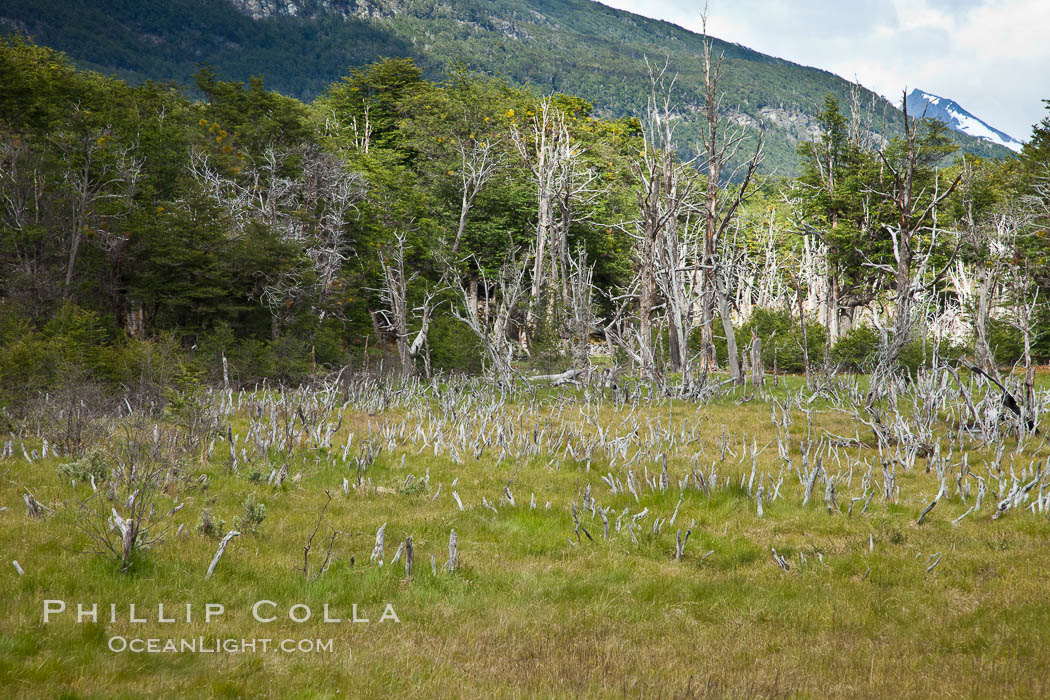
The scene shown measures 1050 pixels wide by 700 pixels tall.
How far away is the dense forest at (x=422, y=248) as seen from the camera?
56.1ft

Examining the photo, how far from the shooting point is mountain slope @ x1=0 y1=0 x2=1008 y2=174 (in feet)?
294

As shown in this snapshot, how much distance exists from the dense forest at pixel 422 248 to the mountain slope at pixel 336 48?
54003 mm

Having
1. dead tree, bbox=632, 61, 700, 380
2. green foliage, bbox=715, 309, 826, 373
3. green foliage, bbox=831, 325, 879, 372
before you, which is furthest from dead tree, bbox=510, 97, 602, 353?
green foliage, bbox=831, 325, 879, 372

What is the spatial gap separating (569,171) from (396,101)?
20014 mm

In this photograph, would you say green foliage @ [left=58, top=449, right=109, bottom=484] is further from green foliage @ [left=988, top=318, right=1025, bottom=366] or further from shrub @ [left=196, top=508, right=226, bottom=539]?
green foliage @ [left=988, top=318, right=1025, bottom=366]

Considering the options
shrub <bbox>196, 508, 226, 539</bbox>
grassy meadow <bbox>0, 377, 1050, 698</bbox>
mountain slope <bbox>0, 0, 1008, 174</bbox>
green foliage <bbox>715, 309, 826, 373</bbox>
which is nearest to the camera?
grassy meadow <bbox>0, 377, 1050, 698</bbox>

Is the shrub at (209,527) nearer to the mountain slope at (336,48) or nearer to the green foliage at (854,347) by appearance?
the green foliage at (854,347)

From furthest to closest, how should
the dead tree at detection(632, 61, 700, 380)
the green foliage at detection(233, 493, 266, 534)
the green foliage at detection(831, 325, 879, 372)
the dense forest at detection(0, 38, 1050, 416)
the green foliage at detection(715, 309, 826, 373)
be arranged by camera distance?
the green foliage at detection(715, 309, 826, 373)
the green foliage at detection(831, 325, 879, 372)
the dead tree at detection(632, 61, 700, 380)
the dense forest at detection(0, 38, 1050, 416)
the green foliage at detection(233, 493, 266, 534)

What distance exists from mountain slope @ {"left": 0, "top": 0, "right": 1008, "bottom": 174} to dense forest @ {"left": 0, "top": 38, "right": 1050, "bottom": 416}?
177ft

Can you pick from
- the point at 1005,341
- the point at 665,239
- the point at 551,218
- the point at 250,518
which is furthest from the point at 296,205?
the point at 1005,341

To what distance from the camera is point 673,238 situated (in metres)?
18.6

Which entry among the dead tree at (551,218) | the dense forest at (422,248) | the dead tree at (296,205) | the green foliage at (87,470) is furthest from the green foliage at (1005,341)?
the green foliage at (87,470)

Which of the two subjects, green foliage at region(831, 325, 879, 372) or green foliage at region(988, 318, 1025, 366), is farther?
green foliage at region(831, 325, 879, 372)

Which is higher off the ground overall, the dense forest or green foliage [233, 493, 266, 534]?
the dense forest
